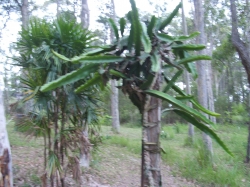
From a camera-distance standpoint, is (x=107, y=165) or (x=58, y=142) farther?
(x=107, y=165)

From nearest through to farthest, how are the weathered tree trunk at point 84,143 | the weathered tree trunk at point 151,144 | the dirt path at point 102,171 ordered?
the weathered tree trunk at point 151,144 < the weathered tree trunk at point 84,143 < the dirt path at point 102,171

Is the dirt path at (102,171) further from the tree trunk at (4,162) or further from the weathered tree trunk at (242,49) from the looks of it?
the weathered tree trunk at (242,49)

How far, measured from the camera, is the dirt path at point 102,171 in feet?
21.8

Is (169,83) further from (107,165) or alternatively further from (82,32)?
(107,165)

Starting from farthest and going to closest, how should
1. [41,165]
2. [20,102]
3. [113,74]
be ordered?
1. [41,165]
2. [20,102]
3. [113,74]

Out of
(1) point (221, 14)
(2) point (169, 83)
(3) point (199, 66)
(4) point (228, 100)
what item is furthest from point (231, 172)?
(4) point (228, 100)

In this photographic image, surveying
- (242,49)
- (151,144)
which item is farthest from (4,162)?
(242,49)

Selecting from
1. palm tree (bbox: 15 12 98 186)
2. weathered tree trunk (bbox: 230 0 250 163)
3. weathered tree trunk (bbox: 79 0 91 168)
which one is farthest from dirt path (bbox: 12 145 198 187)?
weathered tree trunk (bbox: 230 0 250 163)

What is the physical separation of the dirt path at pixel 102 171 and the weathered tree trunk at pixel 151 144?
3135 mm

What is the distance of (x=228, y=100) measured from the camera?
84.6 ft

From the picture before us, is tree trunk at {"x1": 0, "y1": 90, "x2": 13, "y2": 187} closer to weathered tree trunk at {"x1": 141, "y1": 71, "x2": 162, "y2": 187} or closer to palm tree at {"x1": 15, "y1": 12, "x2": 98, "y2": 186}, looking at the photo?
palm tree at {"x1": 15, "y1": 12, "x2": 98, "y2": 186}

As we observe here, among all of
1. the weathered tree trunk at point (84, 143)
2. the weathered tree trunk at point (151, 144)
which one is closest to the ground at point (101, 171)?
the weathered tree trunk at point (84, 143)

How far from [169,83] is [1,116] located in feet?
9.41

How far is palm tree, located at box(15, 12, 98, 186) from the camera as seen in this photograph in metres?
5.13
